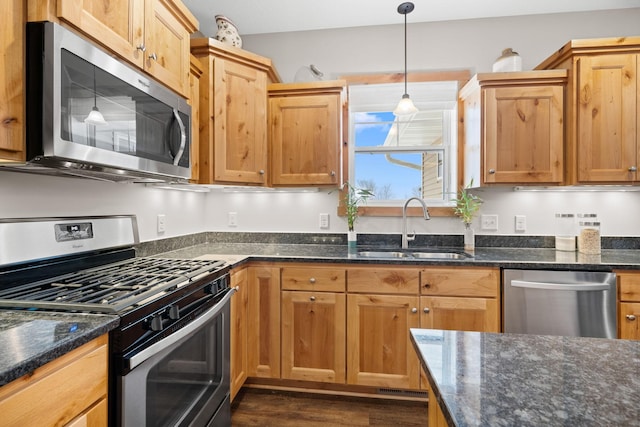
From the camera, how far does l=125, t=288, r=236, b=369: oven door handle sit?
0.96 meters

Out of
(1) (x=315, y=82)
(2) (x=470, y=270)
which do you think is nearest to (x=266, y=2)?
(1) (x=315, y=82)

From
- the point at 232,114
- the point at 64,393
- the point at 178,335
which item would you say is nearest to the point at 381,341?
the point at 178,335

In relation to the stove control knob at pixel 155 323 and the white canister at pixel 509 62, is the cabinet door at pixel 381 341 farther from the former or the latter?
A: the white canister at pixel 509 62

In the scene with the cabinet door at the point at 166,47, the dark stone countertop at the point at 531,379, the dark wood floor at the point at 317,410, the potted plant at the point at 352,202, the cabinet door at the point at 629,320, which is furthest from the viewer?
the potted plant at the point at 352,202

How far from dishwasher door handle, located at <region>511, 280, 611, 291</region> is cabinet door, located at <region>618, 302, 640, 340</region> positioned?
0.47 ft

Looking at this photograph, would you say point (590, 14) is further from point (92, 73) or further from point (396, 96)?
point (92, 73)

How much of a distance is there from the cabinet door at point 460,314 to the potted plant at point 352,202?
0.75 meters

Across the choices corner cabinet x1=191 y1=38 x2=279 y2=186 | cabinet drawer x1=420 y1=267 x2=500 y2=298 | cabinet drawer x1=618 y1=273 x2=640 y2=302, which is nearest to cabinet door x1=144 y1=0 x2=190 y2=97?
corner cabinet x1=191 y1=38 x2=279 y2=186

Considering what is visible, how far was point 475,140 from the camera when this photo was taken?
7.39 ft

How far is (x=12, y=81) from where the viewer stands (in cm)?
91

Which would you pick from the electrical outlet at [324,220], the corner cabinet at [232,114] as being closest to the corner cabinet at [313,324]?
the electrical outlet at [324,220]

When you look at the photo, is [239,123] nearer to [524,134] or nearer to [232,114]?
[232,114]

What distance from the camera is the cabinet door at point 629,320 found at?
1747 millimetres

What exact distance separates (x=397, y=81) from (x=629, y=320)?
213 centimetres
